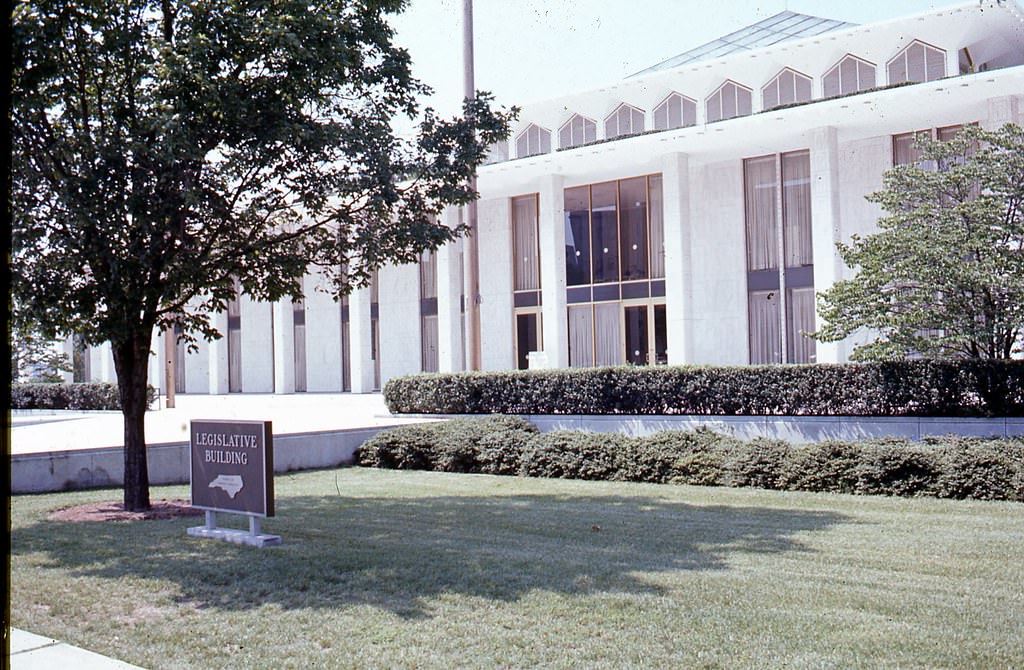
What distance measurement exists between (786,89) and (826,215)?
5356 mm

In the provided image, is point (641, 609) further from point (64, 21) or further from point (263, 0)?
point (64, 21)

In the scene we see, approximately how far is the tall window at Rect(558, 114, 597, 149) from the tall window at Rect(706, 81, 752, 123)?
4362 millimetres

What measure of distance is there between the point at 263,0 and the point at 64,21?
5.91 feet

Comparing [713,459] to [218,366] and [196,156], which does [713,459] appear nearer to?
[196,156]

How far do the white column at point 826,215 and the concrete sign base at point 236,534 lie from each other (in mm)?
19529

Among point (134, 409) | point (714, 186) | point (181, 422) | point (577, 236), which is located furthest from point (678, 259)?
point (134, 409)

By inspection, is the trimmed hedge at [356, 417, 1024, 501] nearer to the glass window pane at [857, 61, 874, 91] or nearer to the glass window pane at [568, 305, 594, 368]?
the glass window pane at [568, 305, 594, 368]

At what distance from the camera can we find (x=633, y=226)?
31484 millimetres

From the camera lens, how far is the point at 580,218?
3269 cm

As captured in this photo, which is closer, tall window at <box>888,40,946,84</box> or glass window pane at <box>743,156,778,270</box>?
tall window at <box>888,40,946,84</box>

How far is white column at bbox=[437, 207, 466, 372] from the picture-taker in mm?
33469

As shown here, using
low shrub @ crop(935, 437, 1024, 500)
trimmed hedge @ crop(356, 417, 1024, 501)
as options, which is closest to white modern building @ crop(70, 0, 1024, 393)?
trimmed hedge @ crop(356, 417, 1024, 501)

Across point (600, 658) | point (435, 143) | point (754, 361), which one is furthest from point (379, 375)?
point (600, 658)

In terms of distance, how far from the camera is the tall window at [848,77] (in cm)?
2759
